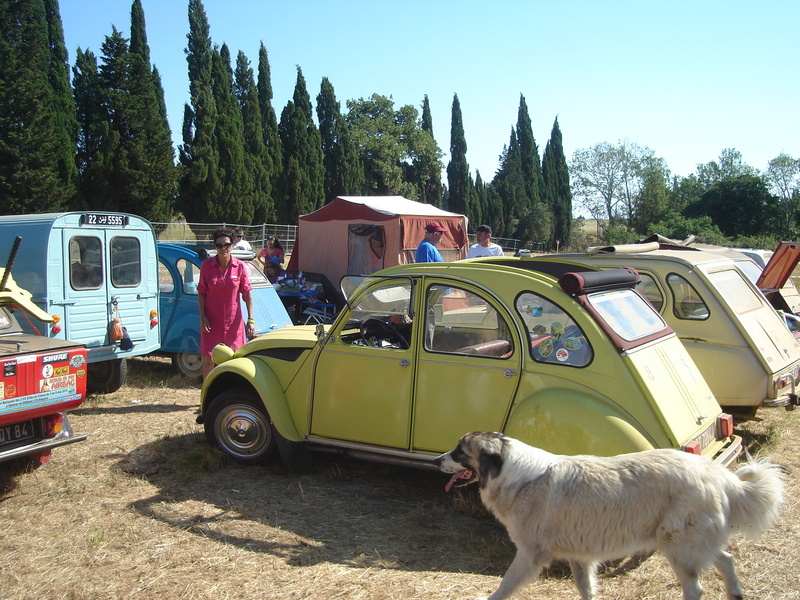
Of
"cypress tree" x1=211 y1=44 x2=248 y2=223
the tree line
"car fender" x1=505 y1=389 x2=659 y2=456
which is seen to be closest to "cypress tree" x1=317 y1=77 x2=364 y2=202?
the tree line

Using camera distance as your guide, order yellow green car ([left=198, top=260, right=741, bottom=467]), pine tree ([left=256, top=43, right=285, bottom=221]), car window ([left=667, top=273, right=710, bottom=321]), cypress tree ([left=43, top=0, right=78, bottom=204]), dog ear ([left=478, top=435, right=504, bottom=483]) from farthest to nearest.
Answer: pine tree ([left=256, top=43, right=285, bottom=221]), cypress tree ([left=43, top=0, right=78, bottom=204]), car window ([left=667, top=273, right=710, bottom=321]), yellow green car ([left=198, top=260, right=741, bottom=467]), dog ear ([left=478, top=435, right=504, bottom=483])

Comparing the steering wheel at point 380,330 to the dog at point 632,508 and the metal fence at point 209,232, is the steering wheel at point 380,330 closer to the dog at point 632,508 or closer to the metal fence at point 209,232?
the dog at point 632,508

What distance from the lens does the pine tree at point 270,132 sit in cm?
3747

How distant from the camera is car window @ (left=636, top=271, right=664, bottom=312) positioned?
6.95m

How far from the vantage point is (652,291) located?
7.03m

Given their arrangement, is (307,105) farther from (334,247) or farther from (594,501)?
(594,501)

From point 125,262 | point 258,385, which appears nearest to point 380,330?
point 258,385

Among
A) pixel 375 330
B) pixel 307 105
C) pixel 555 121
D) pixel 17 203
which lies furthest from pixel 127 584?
pixel 555 121

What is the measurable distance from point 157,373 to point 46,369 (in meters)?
4.95

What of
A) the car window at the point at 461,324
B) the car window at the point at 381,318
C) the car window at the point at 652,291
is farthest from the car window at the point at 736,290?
the car window at the point at 381,318

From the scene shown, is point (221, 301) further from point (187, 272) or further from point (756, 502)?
point (756, 502)

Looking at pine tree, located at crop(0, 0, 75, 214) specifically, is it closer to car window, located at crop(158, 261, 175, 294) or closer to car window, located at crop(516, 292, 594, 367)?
car window, located at crop(158, 261, 175, 294)

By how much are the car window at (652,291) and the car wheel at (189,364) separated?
5921mm

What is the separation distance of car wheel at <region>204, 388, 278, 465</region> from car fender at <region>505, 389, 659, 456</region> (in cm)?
226
